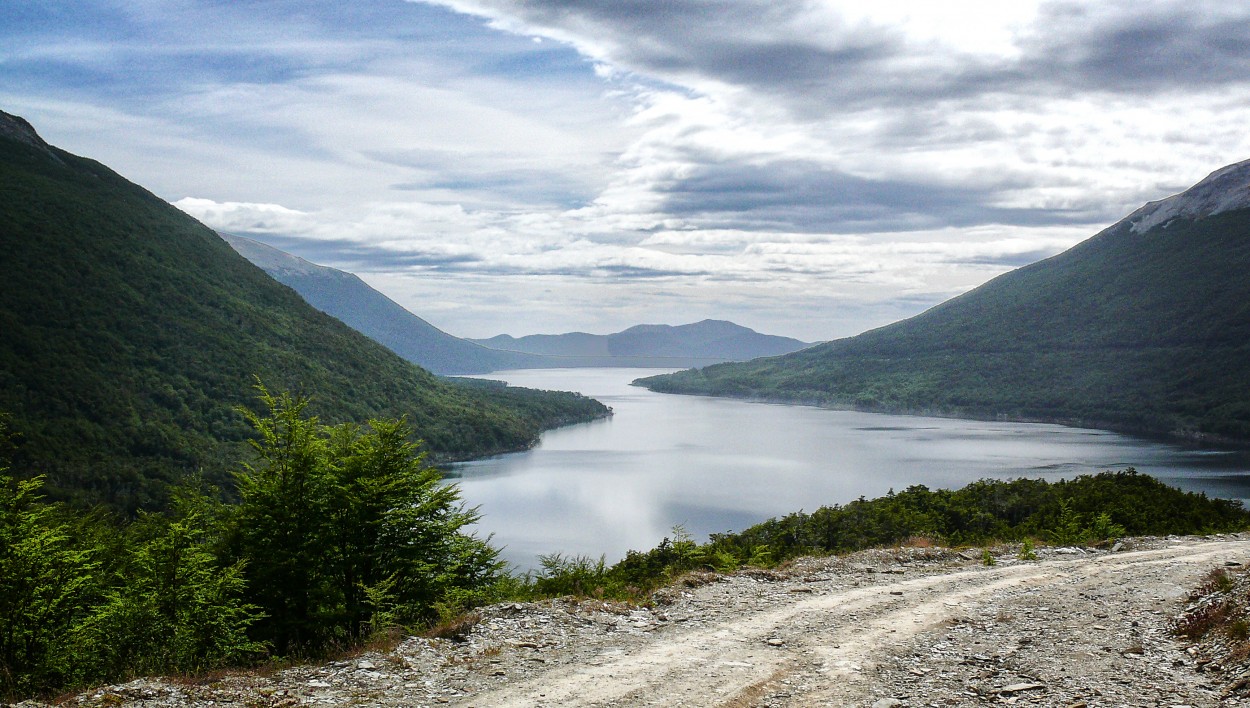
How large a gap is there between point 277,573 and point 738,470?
3302 inches

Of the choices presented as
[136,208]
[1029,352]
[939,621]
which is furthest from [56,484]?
[1029,352]

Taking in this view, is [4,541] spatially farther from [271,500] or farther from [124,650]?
[271,500]

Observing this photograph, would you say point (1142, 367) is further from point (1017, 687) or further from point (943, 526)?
point (1017, 687)

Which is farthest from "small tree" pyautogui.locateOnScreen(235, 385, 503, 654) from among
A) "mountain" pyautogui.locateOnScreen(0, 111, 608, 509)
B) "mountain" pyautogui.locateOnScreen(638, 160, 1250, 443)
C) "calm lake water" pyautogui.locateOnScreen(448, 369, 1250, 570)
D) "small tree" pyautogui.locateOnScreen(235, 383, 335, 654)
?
"mountain" pyautogui.locateOnScreen(638, 160, 1250, 443)

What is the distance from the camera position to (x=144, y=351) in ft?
315

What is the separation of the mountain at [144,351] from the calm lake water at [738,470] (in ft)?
78.5

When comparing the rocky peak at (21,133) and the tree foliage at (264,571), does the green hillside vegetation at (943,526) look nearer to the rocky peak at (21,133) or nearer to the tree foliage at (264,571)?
the tree foliage at (264,571)

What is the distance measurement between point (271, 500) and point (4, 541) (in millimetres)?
3647

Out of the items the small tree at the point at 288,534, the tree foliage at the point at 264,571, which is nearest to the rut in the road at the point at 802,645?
the tree foliage at the point at 264,571

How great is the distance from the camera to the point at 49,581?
10.8 metres

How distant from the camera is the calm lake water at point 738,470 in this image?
211 ft

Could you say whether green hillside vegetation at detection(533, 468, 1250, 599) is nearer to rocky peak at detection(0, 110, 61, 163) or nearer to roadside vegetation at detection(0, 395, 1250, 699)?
roadside vegetation at detection(0, 395, 1250, 699)

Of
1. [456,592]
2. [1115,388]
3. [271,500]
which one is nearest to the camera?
[456,592]

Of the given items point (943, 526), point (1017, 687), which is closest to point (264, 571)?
point (1017, 687)
